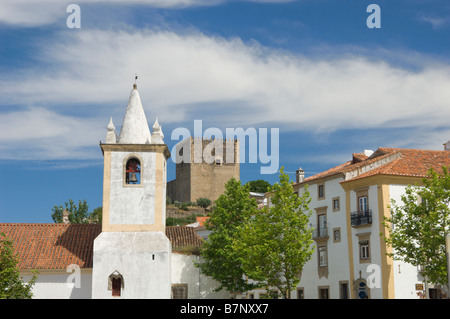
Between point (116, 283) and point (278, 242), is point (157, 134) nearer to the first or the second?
point (116, 283)

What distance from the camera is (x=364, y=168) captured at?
1853 inches

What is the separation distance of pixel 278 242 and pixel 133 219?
35.1 ft

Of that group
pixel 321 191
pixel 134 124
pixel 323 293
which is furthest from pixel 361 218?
pixel 134 124

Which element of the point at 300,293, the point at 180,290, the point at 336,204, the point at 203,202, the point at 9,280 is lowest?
the point at 300,293

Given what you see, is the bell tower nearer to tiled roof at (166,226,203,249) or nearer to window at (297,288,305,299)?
tiled roof at (166,226,203,249)

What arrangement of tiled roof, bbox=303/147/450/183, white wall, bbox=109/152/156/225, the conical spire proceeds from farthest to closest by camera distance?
tiled roof, bbox=303/147/450/183 → the conical spire → white wall, bbox=109/152/156/225

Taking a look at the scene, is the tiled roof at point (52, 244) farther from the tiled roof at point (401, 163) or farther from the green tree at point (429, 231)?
the tiled roof at point (401, 163)

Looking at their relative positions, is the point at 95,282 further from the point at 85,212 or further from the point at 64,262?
the point at 85,212

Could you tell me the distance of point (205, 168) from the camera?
13588 cm

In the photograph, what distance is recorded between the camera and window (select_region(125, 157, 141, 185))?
3881 cm

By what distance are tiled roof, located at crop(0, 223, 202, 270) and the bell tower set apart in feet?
8.87

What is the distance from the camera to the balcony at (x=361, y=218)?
1766 inches

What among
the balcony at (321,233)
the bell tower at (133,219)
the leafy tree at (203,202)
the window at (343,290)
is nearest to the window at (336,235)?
the balcony at (321,233)

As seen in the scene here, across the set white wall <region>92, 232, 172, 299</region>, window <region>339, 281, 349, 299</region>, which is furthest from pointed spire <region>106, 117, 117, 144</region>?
window <region>339, 281, 349, 299</region>
